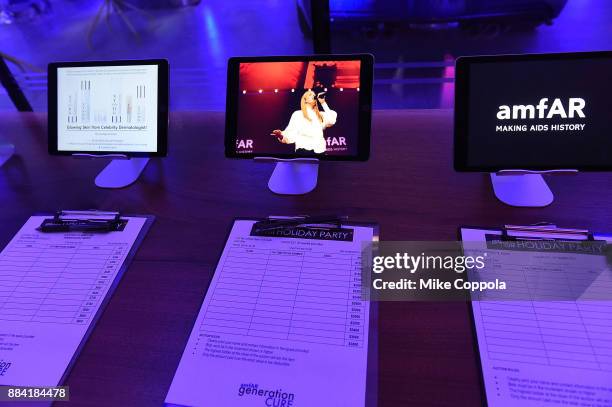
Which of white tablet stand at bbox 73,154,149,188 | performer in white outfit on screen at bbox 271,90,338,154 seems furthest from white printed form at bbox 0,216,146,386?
performer in white outfit on screen at bbox 271,90,338,154

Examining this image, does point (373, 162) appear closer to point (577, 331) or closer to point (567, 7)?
point (577, 331)

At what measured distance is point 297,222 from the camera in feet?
2.75

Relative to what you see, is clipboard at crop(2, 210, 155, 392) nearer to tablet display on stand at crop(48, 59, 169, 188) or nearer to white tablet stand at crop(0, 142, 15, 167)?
tablet display on stand at crop(48, 59, 169, 188)

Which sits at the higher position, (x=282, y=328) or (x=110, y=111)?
(x=110, y=111)

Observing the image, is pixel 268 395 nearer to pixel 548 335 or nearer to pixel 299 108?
pixel 548 335

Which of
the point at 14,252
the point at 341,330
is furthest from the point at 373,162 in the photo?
the point at 14,252

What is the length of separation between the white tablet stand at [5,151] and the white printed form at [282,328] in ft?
2.79

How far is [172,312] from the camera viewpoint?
0.71 metres

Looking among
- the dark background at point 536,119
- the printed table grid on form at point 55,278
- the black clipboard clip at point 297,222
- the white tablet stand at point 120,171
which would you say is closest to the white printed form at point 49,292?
the printed table grid on form at point 55,278

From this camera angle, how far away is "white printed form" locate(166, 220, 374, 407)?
59 cm

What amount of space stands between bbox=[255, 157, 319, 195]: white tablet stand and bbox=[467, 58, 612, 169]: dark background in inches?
14.6

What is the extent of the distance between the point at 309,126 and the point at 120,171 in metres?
0.54

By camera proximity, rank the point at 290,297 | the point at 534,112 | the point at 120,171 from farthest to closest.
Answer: the point at 120,171 < the point at 534,112 < the point at 290,297

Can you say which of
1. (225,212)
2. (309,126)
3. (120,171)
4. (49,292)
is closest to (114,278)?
(49,292)
